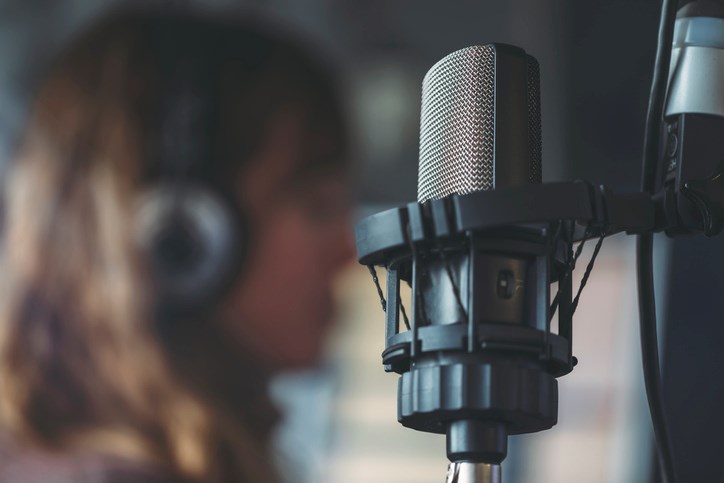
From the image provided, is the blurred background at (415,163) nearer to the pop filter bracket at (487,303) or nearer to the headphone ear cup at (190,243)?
the headphone ear cup at (190,243)

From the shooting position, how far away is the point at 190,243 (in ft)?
6.41

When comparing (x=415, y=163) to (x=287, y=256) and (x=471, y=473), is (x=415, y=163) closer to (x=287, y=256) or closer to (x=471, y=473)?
(x=287, y=256)

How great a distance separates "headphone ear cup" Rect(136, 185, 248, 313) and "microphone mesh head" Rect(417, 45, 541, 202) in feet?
4.84

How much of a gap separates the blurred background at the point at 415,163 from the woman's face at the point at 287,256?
Result: 0.05m

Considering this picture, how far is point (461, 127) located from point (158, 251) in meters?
1.56

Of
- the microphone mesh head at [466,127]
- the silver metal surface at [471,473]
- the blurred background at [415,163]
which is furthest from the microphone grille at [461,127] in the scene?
the blurred background at [415,163]

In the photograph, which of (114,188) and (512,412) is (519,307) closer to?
(512,412)

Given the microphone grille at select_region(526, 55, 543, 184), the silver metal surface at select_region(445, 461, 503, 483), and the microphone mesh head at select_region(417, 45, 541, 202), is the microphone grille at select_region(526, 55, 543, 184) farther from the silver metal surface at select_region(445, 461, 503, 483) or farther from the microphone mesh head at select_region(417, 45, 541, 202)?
the silver metal surface at select_region(445, 461, 503, 483)

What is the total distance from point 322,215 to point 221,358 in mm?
323

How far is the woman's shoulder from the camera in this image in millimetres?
1835

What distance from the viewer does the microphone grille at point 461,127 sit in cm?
44

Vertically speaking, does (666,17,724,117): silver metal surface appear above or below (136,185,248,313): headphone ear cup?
below

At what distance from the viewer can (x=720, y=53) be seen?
18.8 inches

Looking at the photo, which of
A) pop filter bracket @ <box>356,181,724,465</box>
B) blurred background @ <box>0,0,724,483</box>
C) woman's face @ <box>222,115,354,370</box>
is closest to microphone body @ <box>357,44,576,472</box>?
pop filter bracket @ <box>356,181,724,465</box>
